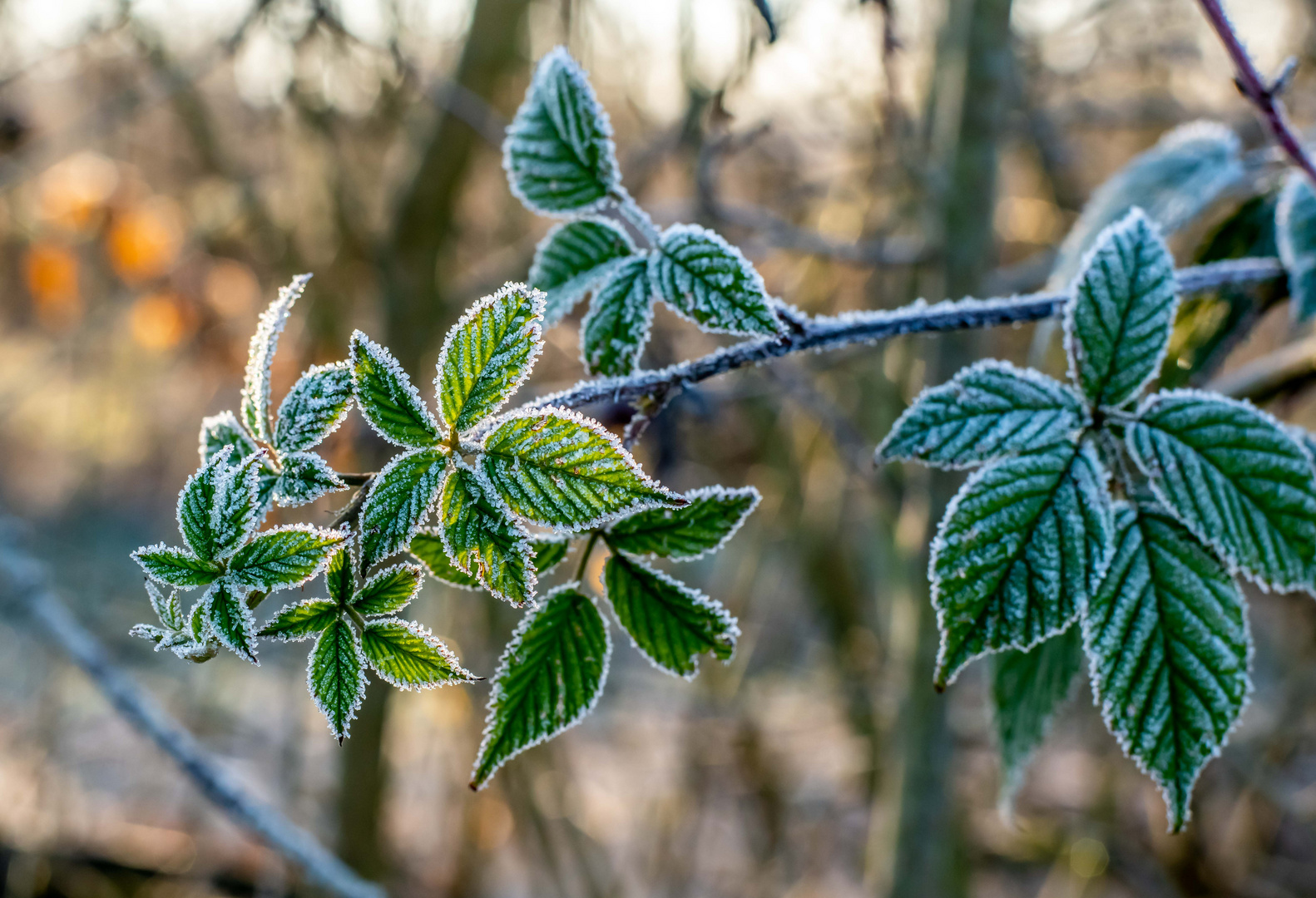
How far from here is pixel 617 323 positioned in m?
0.56

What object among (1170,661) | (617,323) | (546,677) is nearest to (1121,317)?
(1170,661)

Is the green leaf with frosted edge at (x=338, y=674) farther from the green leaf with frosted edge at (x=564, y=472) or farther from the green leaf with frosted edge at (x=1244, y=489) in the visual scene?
the green leaf with frosted edge at (x=1244, y=489)

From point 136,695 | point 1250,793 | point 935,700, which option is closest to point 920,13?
point 935,700

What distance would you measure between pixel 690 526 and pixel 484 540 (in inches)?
6.0

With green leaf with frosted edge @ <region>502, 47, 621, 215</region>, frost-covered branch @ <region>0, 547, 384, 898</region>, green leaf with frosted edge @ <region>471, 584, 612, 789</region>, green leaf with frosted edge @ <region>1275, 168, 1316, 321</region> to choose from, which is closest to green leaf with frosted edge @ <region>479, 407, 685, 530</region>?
green leaf with frosted edge @ <region>471, 584, 612, 789</region>

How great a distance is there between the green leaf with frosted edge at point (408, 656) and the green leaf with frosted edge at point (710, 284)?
9.1 inches

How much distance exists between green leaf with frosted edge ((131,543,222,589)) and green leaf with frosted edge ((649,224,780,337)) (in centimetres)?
28

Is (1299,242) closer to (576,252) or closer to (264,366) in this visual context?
(576,252)

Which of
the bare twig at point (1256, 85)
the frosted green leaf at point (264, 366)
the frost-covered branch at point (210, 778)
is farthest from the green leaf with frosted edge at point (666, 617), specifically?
the frost-covered branch at point (210, 778)

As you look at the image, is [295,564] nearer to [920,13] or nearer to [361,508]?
[361,508]

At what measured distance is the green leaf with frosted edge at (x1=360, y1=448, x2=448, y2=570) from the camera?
427 mm

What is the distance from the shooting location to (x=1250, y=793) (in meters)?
3.22

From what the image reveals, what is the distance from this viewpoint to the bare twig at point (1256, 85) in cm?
56

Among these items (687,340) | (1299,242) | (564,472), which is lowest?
(564,472)
